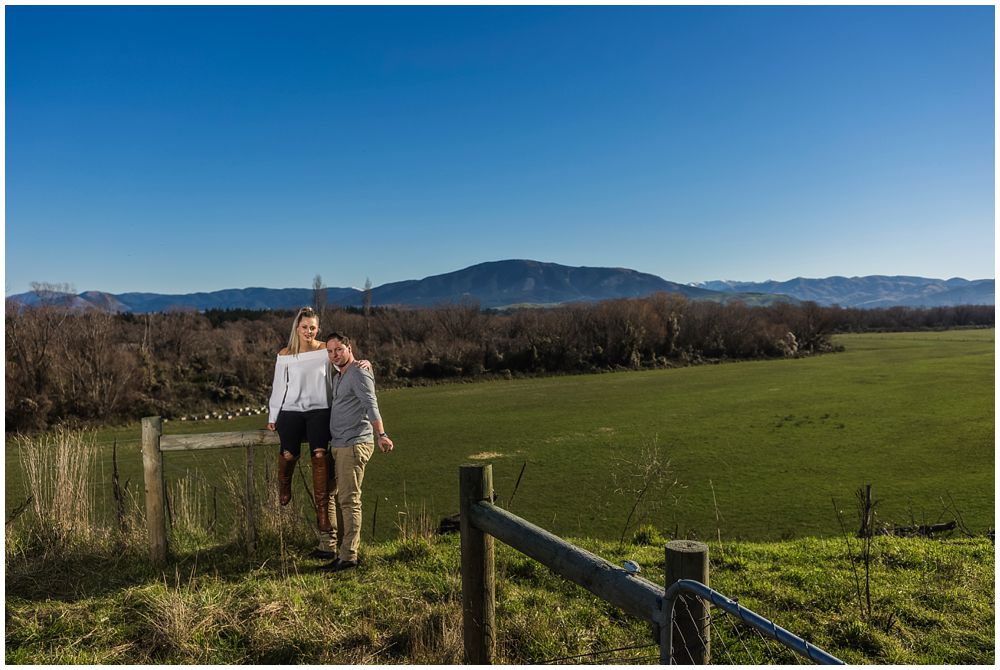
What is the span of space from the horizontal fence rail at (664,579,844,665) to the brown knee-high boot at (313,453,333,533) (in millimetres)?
3434

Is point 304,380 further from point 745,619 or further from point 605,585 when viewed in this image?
point 745,619

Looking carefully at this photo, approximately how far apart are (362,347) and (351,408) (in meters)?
29.9

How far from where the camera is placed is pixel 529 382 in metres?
31.1

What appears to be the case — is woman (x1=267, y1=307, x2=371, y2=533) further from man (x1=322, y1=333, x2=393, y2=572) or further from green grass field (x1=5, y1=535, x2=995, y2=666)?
green grass field (x1=5, y1=535, x2=995, y2=666)

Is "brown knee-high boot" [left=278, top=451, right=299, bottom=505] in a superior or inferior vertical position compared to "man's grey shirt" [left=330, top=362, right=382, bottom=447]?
inferior

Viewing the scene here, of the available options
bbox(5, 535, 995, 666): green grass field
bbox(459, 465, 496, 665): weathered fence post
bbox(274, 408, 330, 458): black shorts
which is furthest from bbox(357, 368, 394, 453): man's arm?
bbox(459, 465, 496, 665): weathered fence post

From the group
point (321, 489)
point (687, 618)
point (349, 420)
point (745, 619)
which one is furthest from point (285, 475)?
point (745, 619)

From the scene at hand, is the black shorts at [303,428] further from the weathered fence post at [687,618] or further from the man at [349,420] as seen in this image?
the weathered fence post at [687,618]

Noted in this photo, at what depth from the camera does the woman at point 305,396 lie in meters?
5.02

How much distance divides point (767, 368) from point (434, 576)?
107ft

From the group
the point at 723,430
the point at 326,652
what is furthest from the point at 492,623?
the point at 723,430

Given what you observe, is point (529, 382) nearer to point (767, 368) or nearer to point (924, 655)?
point (767, 368)

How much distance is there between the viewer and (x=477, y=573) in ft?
11.3

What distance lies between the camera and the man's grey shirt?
16.2 ft
